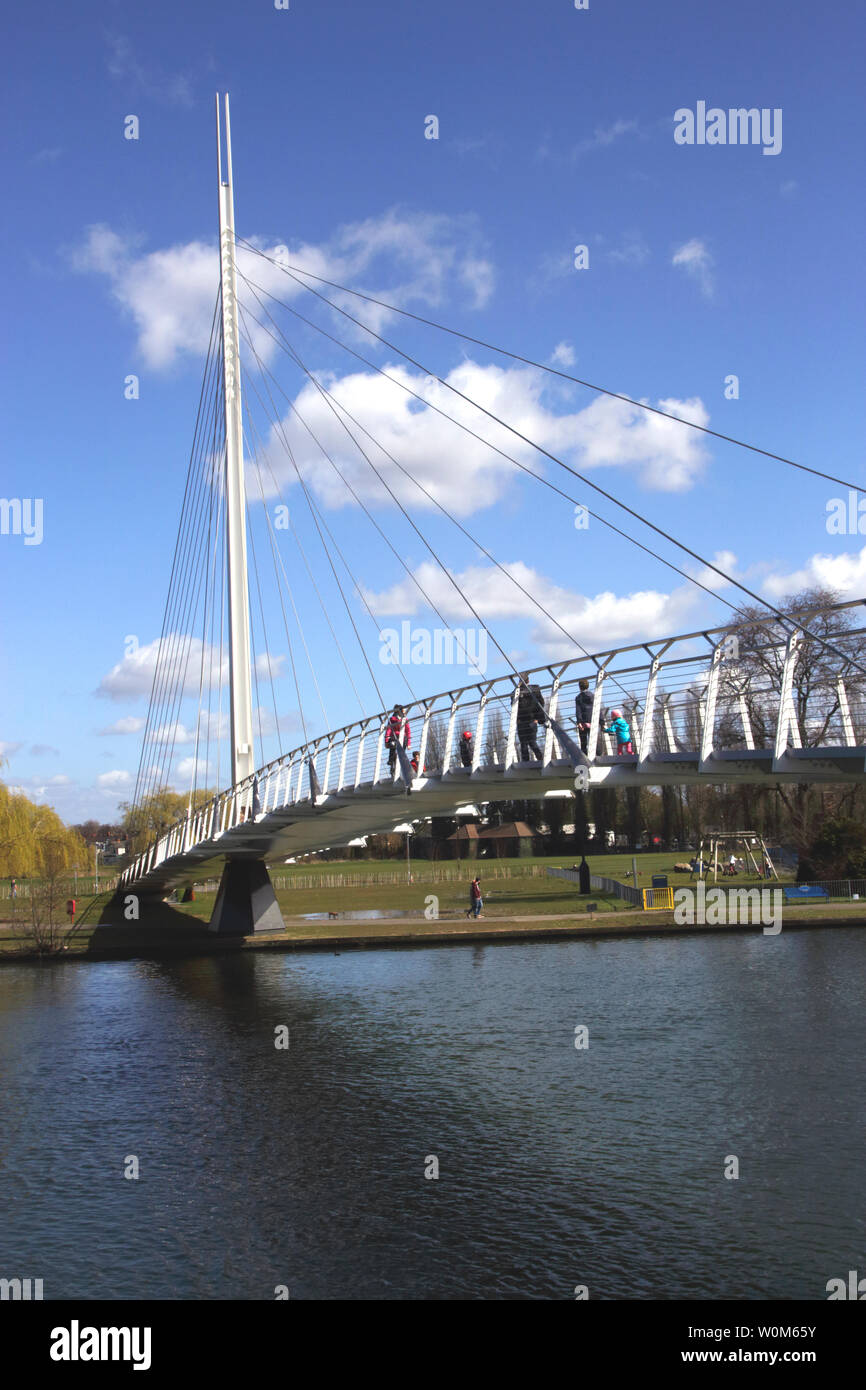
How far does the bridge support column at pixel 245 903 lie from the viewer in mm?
37562

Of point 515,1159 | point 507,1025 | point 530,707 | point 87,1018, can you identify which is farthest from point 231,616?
point 515,1159

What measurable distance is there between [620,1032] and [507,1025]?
2442 mm

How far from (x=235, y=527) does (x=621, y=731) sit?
20.7 meters

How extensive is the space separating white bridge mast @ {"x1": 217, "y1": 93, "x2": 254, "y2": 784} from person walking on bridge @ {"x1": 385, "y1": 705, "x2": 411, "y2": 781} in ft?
38.6

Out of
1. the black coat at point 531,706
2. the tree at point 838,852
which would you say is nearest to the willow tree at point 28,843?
the tree at point 838,852

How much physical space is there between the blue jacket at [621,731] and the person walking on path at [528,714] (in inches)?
56.4

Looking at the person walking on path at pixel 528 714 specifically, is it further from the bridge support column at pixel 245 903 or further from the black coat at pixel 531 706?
the bridge support column at pixel 245 903

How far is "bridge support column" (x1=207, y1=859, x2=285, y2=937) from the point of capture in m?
37.6

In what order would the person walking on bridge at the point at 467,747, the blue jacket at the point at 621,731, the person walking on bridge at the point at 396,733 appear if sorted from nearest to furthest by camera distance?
1. the blue jacket at the point at 621,731
2. the person walking on bridge at the point at 467,747
3. the person walking on bridge at the point at 396,733

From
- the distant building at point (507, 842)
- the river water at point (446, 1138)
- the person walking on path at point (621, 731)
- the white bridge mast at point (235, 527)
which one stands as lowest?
the river water at point (446, 1138)

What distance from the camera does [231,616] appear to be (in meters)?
33.9

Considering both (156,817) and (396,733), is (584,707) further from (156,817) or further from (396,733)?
(156,817)

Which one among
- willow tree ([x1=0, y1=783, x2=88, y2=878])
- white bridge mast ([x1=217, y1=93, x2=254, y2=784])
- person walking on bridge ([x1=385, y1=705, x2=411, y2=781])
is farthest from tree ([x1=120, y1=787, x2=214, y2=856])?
person walking on bridge ([x1=385, y1=705, x2=411, y2=781])

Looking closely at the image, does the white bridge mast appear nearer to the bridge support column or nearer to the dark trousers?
the bridge support column
